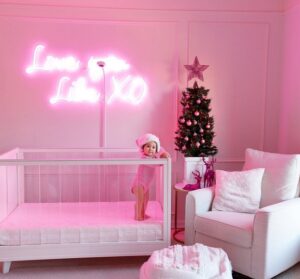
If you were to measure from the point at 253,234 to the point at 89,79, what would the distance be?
7.09 ft

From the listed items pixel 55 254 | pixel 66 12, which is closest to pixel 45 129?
pixel 66 12

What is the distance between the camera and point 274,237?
7.97 ft

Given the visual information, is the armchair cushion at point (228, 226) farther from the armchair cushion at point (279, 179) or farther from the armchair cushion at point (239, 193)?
the armchair cushion at point (279, 179)

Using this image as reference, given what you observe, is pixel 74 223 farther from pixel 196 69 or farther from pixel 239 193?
pixel 196 69

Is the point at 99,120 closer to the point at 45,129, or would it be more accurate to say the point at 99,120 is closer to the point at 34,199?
the point at 45,129

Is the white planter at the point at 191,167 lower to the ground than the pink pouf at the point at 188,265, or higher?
higher

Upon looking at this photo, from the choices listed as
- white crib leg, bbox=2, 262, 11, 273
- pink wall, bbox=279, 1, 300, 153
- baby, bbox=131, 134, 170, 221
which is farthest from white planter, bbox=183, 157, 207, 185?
white crib leg, bbox=2, 262, 11, 273

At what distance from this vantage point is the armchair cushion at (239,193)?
9.37 ft

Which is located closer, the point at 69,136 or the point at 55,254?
the point at 55,254

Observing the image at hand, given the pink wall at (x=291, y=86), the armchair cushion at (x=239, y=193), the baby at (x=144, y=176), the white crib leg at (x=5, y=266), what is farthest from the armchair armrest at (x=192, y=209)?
the white crib leg at (x=5, y=266)

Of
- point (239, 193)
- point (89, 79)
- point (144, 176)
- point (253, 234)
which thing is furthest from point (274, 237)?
point (89, 79)

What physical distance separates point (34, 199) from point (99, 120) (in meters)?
1.05

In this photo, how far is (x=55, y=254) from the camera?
2.61 m

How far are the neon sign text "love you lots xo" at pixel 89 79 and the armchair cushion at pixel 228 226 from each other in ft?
4.83
